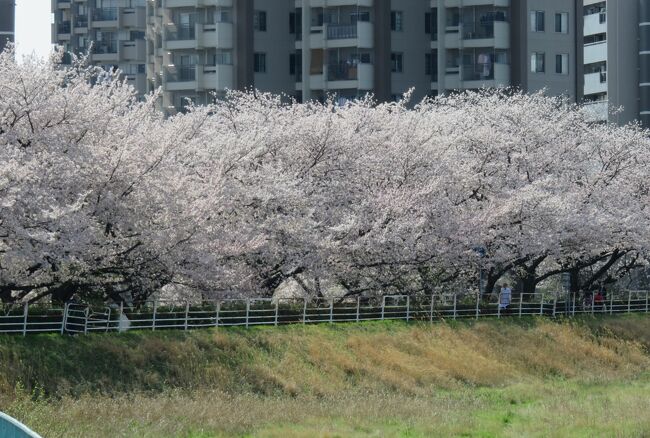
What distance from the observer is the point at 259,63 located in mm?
76000

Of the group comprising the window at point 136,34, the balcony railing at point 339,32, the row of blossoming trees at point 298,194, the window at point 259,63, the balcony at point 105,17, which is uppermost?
the balcony at point 105,17

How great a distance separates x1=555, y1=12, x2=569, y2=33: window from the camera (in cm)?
7969

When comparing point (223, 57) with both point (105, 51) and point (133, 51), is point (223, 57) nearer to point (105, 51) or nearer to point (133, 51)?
point (133, 51)

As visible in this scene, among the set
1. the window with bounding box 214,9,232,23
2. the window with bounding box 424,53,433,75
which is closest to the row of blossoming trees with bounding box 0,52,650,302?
the window with bounding box 424,53,433,75

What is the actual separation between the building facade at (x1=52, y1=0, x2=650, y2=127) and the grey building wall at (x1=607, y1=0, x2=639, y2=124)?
410 inches

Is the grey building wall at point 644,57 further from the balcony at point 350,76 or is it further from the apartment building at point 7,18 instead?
the apartment building at point 7,18

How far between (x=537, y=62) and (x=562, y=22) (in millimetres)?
3234

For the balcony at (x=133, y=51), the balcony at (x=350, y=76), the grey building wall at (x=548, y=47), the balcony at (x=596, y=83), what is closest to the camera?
the balcony at (x=350, y=76)

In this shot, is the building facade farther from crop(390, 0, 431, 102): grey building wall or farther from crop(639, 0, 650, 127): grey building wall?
crop(639, 0, 650, 127): grey building wall

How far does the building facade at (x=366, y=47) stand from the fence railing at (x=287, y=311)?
2105 centimetres

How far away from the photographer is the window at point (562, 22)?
79688 millimetres

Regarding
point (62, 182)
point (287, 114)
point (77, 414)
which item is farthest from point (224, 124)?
point (77, 414)

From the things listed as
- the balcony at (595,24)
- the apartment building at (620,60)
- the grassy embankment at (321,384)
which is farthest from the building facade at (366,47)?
the grassy embankment at (321,384)

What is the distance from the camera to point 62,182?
120 ft
